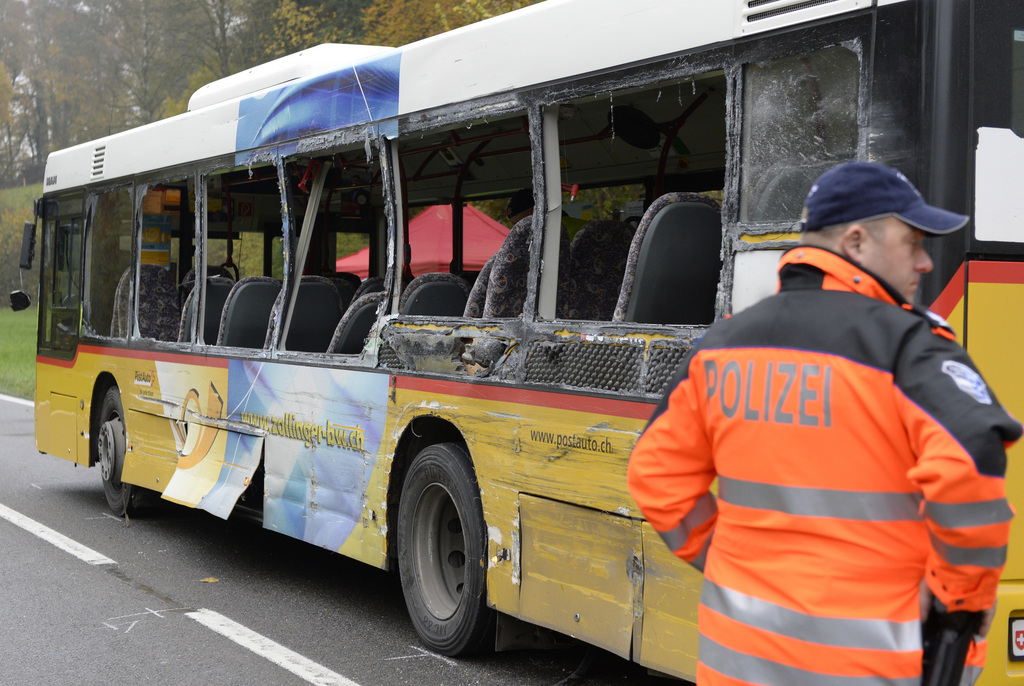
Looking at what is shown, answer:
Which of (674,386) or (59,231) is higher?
(59,231)

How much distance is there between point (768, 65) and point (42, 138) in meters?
55.3

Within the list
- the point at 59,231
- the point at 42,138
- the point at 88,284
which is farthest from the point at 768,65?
the point at 42,138

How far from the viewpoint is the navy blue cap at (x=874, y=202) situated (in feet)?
7.08

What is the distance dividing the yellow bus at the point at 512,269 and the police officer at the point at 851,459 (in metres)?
1.33

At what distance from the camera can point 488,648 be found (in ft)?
17.9

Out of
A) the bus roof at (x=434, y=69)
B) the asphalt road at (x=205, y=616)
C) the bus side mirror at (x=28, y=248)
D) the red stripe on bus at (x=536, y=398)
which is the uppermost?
the bus roof at (x=434, y=69)

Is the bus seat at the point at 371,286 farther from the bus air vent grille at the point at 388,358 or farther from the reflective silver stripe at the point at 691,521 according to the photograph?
the reflective silver stripe at the point at 691,521

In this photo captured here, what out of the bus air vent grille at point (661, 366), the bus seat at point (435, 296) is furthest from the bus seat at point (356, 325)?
the bus air vent grille at point (661, 366)

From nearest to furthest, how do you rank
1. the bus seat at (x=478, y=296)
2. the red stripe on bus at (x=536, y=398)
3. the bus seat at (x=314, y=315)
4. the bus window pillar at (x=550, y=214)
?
the red stripe on bus at (x=536, y=398) → the bus window pillar at (x=550, y=214) → the bus seat at (x=478, y=296) → the bus seat at (x=314, y=315)

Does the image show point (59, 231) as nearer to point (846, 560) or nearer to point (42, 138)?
point (846, 560)

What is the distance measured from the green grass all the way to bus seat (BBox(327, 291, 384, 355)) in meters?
17.1

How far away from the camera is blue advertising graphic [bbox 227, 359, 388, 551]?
19.7ft

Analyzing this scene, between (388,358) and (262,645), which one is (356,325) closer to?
(388,358)

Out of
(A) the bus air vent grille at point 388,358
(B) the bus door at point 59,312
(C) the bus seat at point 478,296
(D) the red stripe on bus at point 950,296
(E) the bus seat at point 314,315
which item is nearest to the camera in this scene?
(D) the red stripe on bus at point 950,296
